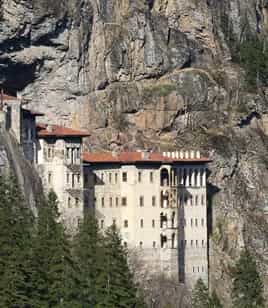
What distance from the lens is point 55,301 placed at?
19412cm

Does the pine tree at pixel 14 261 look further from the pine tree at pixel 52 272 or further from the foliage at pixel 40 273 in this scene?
the pine tree at pixel 52 272

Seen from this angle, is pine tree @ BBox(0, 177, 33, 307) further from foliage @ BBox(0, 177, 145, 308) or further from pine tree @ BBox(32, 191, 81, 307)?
pine tree @ BBox(32, 191, 81, 307)

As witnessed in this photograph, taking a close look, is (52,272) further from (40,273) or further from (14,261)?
(14,261)

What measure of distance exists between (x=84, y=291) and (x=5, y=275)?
848 centimetres

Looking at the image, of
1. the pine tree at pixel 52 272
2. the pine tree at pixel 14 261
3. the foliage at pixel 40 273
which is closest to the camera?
the pine tree at pixel 14 261

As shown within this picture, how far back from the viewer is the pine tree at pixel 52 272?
635 feet

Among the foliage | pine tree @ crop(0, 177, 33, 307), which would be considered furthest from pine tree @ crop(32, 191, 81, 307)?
pine tree @ crop(0, 177, 33, 307)

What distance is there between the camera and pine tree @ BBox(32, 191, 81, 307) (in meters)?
194

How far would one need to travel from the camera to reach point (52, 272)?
196m

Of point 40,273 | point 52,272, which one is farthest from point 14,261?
point 52,272

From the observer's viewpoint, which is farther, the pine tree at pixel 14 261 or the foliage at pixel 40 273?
the foliage at pixel 40 273

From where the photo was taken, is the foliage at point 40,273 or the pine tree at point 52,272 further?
the pine tree at point 52,272

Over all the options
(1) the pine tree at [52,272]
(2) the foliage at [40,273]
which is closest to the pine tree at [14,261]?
(2) the foliage at [40,273]

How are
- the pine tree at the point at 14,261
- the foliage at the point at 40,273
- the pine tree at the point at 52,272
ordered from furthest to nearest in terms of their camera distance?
the pine tree at the point at 52,272
the foliage at the point at 40,273
the pine tree at the point at 14,261
